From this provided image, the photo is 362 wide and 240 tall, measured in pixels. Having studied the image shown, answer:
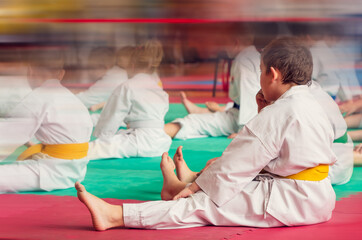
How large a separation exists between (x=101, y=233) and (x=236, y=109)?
8.33 feet

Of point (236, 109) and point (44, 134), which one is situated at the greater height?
point (44, 134)

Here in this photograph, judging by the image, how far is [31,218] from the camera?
2084mm

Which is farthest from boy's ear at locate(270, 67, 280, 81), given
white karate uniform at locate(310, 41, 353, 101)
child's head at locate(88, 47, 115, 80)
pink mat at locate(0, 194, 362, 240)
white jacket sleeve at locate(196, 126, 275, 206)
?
white karate uniform at locate(310, 41, 353, 101)

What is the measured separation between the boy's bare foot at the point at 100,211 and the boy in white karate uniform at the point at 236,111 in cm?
219

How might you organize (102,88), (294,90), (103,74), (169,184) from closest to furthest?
(294,90)
(169,184)
(103,74)
(102,88)

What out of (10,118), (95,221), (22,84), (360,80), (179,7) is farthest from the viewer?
(360,80)

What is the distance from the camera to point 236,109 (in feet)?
13.9

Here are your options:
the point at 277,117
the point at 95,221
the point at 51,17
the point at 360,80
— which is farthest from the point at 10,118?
the point at 360,80

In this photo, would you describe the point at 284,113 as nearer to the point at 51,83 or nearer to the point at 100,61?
the point at 51,83

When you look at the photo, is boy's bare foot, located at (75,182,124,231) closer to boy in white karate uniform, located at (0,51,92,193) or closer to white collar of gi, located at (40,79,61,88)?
boy in white karate uniform, located at (0,51,92,193)

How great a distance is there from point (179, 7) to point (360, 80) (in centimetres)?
255

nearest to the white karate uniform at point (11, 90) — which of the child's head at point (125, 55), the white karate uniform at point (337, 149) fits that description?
the child's head at point (125, 55)

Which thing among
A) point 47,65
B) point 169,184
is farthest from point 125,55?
point 169,184

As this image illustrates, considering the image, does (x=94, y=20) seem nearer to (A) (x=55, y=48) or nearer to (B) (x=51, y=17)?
(B) (x=51, y=17)
